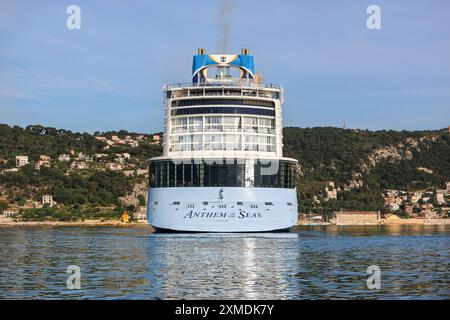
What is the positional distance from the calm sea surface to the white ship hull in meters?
8.81

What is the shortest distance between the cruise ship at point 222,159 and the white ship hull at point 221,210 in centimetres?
10

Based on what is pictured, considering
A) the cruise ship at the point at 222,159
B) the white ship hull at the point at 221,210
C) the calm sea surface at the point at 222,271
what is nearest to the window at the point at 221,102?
the cruise ship at the point at 222,159

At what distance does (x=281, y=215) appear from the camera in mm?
90750

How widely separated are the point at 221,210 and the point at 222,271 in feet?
117

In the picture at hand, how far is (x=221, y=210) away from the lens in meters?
86.7

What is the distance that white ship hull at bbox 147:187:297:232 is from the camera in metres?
86.3

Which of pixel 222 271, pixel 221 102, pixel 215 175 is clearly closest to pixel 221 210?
pixel 215 175

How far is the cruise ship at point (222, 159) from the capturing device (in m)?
87.7

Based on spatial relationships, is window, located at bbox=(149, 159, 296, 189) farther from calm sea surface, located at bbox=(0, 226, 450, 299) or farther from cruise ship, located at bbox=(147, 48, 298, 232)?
calm sea surface, located at bbox=(0, 226, 450, 299)

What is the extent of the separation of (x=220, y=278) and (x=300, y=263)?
37.9ft

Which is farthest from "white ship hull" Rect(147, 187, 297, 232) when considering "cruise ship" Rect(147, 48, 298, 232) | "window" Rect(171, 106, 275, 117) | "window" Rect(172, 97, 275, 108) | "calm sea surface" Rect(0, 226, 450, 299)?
"window" Rect(172, 97, 275, 108)

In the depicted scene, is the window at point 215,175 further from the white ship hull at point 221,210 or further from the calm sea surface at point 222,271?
the calm sea surface at point 222,271
